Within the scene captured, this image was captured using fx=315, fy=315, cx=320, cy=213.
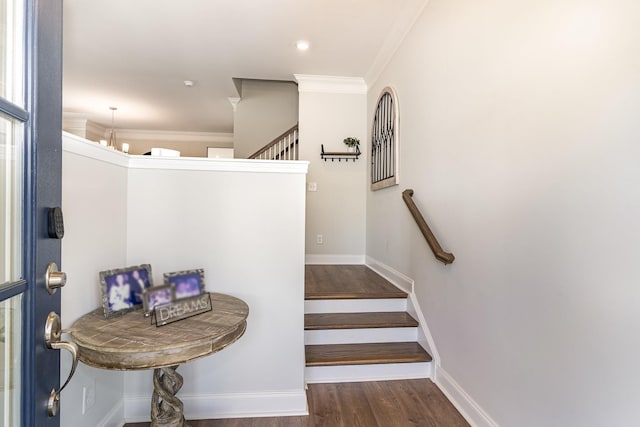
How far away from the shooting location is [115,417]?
1633mm

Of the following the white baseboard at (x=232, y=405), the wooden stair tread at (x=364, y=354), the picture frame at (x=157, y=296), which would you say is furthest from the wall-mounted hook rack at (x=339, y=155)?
the picture frame at (x=157, y=296)

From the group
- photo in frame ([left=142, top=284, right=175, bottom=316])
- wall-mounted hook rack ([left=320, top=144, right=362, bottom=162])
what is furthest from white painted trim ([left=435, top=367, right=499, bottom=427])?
wall-mounted hook rack ([left=320, top=144, right=362, bottom=162])

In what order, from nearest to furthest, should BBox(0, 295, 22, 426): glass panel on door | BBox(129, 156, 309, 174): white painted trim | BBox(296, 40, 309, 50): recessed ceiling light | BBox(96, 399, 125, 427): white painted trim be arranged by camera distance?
BBox(0, 295, 22, 426): glass panel on door
BBox(96, 399, 125, 427): white painted trim
BBox(129, 156, 309, 174): white painted trim
BBox(296, 40, 309, 50): recessed ceiling light

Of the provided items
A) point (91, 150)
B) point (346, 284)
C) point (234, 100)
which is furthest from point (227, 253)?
point (234, 100)

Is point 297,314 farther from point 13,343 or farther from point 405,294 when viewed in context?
point 13,343

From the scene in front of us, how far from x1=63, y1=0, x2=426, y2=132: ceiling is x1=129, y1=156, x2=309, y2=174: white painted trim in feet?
5.11

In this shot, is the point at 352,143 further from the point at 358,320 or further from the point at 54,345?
the point at 54,345

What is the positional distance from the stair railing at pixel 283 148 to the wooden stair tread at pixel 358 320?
7.20 ft

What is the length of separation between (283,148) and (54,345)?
12.1 feet

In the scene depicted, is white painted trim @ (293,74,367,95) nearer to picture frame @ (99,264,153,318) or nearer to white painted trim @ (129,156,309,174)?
Result: white painted trim @ (129,156,309,174)

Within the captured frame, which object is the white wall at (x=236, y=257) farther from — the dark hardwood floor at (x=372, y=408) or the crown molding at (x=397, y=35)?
the crown molding at (x=397, y=35)

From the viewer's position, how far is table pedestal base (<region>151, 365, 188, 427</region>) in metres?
1.38

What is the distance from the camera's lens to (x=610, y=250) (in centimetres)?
100

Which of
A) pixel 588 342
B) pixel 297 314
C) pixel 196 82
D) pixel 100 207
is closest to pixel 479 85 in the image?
pixel 588 342
